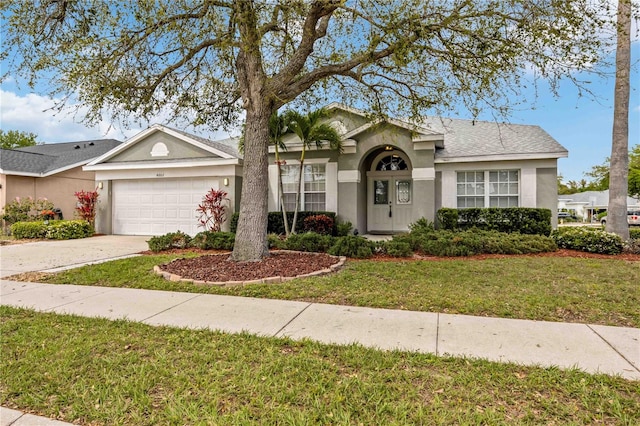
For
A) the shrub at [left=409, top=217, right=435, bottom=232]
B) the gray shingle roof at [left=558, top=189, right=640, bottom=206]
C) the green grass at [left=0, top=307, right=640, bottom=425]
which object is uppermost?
the gray shingle roof at [left=558, top=189, right=640, bottom=206]

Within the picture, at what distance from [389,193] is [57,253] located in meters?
11.3

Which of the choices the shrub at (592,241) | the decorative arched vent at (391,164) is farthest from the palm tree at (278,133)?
the shrub at (592,241)

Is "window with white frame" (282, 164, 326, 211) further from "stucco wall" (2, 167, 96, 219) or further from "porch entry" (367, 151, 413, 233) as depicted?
"stucco wall" (2, 167, 96, 219)

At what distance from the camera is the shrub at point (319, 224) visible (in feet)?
40.8

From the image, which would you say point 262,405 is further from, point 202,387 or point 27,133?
point 27,133

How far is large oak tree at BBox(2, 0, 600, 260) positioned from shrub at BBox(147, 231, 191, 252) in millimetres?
3611

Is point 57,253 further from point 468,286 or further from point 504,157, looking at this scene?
point 504,157

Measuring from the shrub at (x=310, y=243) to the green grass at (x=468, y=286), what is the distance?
1.39 meters

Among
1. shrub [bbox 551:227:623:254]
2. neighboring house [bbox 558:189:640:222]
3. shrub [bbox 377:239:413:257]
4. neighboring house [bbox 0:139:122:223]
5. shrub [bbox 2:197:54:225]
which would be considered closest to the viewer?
shrub [bbox 377:239:413:257]

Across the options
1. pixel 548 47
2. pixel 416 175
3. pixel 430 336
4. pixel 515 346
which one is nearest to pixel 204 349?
pixel 430 336

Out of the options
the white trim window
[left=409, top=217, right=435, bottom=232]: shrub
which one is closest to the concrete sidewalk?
[left=409, top=217, right=435, bottom=232]: shrub

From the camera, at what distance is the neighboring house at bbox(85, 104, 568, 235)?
12.1 metres

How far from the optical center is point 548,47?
646 cm

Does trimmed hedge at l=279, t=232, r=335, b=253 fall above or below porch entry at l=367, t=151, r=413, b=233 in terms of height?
below
